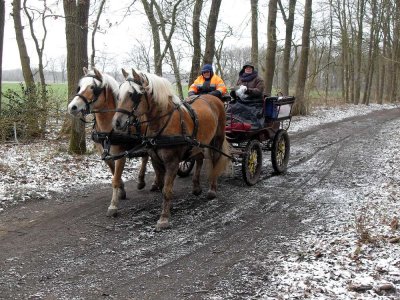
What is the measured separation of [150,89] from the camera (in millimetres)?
5320

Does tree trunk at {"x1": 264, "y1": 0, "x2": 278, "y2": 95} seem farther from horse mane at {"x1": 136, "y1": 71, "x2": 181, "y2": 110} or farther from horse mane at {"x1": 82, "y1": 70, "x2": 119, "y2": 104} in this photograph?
horse mane at {"x1": 136, "y1": 71, "x2": 181, "y2": 110}

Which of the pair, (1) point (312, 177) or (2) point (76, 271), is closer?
(2) point (76, 271)

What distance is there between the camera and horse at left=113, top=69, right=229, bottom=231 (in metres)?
5.14

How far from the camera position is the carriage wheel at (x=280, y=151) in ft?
27.8

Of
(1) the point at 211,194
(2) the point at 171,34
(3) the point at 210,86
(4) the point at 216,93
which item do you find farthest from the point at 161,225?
(2) the point at 171,34

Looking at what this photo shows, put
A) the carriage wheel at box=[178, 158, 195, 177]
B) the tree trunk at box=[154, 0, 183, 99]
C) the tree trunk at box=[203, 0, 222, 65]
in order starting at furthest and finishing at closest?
the tree trunk at box=[154, 0, 183, 99] < the tree trunk at box=[203, 0, 222, 65] < the carriage wheel at box=[178, 158, 195, 177]

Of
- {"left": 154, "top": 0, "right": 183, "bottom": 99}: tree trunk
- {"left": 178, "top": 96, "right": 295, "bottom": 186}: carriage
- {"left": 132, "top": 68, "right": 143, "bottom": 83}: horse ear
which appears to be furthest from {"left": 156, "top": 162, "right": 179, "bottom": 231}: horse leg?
{"left": 154, "top": 0, "right": 183, "bottom": 99}: tree trunk

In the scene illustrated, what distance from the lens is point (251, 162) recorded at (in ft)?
25.4

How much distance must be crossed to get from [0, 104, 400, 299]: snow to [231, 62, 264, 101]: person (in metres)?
2.12

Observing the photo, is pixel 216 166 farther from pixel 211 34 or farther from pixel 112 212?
pixel 211 34

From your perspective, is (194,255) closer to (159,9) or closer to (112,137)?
(112,137)

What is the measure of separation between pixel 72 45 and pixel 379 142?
9.39 metres

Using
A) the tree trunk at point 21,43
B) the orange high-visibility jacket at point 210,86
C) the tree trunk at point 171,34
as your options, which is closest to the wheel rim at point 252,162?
the orange high-visibility jacket at point 210,86

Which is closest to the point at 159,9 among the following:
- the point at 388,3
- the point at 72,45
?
the point at 72,45
